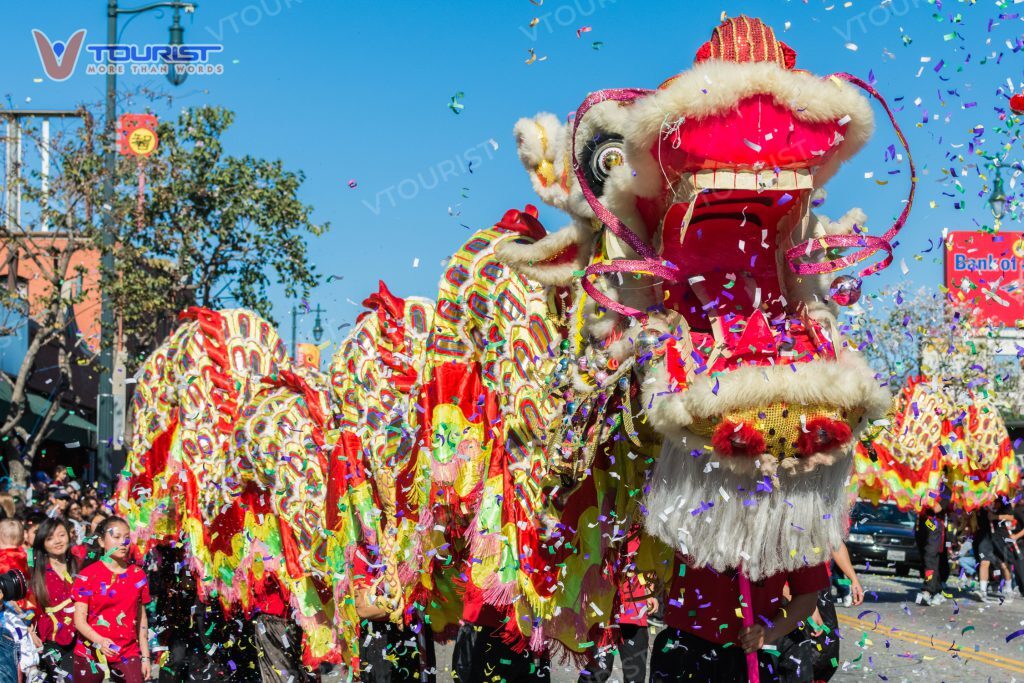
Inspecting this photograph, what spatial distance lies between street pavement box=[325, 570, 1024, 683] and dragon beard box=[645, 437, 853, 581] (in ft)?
3.38

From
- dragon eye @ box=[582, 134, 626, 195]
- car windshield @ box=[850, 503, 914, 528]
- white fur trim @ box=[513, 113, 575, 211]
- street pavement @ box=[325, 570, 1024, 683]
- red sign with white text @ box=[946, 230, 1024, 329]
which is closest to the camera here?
dragon eye @ box=[582, 134, 626, 195]

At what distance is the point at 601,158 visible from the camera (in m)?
3.63

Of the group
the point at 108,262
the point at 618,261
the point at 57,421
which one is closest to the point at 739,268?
the point at 618,261

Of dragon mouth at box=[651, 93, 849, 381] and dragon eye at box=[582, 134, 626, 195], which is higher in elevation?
dragon eye at box=[582, 134, 626, 195]

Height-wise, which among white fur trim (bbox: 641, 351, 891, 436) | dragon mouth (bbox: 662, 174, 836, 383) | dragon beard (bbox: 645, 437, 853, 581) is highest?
dragon mouth (bbox: 662, 174, 836, 383)

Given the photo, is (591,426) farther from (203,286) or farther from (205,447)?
(203,286)

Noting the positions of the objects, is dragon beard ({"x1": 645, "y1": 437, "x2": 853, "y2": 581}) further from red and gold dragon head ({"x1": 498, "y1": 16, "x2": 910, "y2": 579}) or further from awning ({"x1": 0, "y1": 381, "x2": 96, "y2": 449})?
awning ({"x1": 0, "y1": 381, "x2": 96, "y2": 449})

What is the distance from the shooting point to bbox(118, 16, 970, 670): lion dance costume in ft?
9.96

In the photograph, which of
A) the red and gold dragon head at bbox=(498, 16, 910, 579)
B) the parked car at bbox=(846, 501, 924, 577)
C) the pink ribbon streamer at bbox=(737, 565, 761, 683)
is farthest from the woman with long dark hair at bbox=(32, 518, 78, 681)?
the parked car at bbox=(846, 501, 924, 577)

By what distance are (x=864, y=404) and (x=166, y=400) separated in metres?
6.53

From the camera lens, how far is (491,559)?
4207 mm

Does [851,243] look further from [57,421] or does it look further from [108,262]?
[57,421]

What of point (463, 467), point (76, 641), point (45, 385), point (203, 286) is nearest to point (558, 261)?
point (463, 467)

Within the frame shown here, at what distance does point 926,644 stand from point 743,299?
900 cm
